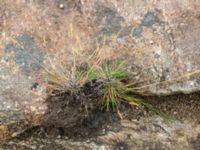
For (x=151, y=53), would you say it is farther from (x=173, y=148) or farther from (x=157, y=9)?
(x=173, y=148)

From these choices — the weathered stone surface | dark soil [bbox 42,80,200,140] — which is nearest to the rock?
the weathered stone surface

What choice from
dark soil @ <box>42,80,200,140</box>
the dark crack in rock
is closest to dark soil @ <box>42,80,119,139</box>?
dark soil @ <box>42,80,200,140</box>

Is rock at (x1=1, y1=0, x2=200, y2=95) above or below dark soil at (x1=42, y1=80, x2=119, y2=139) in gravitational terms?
above

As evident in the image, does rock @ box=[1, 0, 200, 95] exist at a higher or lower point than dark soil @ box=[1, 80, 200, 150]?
higher

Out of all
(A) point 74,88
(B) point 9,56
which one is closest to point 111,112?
(A) point 74,88

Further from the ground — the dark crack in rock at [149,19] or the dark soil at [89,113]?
the dark crack in rock at [149,19]

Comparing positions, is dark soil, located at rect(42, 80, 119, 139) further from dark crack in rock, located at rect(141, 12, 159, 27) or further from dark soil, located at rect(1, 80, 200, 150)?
dark crack in rock, located at rect(141, 12, 159, 27)

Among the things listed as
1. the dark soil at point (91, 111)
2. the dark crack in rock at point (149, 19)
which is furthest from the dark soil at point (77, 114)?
the dark crack in rock at point (149, 19)

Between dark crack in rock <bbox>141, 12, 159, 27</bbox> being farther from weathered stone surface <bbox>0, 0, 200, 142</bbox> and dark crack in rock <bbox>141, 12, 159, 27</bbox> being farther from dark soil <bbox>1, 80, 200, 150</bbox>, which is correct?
dark soil <bbox>1, 80, 200, 150</bbox>

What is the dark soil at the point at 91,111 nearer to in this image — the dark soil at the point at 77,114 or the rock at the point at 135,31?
Answer: the dark soil at the point at 77,114
